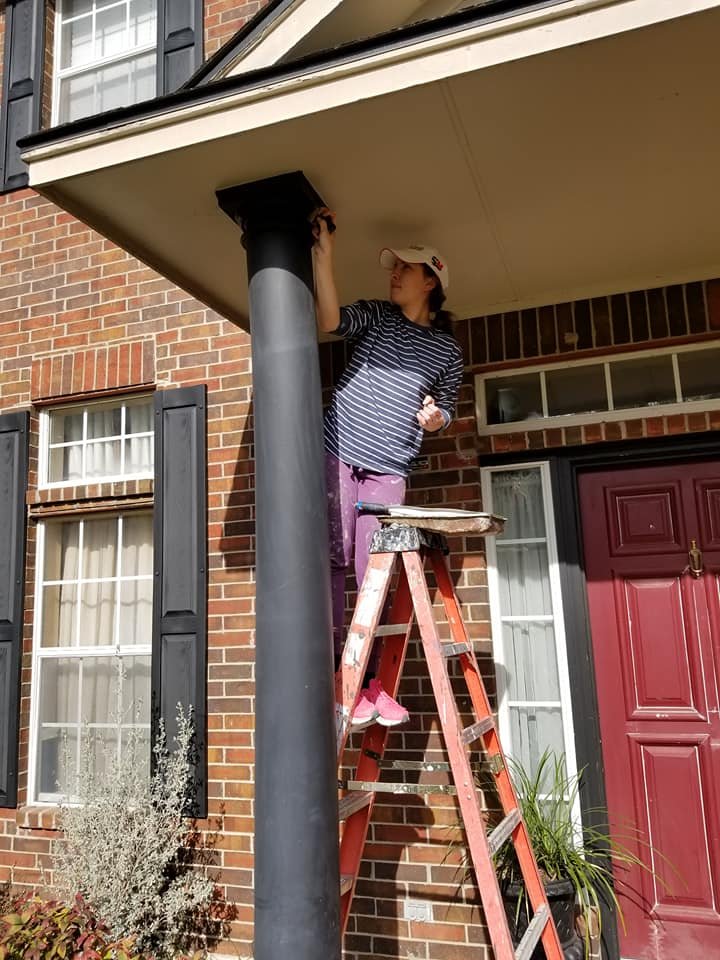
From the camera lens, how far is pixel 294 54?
2508 mm

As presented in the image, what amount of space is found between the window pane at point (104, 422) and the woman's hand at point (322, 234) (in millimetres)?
2259

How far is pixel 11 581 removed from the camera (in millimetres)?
4121

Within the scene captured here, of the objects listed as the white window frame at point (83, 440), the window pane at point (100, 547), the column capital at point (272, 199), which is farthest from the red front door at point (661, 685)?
the window pane at point (100, 547)

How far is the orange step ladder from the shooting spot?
7.28 feet

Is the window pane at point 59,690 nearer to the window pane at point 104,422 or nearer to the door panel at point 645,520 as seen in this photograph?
the window pane at point 104,422

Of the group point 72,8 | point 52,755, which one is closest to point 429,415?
point 52,755

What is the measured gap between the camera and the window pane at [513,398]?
3508 millimetres

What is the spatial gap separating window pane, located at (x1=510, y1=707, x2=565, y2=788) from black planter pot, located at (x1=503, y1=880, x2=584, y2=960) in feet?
1.88

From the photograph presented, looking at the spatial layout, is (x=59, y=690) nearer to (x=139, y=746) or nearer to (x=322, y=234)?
(x=139, y=746)

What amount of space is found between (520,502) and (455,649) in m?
1.18

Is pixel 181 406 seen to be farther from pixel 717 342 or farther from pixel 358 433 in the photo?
pixel 717 342

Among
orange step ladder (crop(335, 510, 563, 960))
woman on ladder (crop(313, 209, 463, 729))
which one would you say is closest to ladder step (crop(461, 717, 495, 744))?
orange step ladder (crop(335, 510, 563, 960))

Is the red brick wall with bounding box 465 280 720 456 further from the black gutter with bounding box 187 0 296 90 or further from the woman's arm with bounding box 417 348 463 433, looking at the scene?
the black gutter with bounding box 187 0 296 90

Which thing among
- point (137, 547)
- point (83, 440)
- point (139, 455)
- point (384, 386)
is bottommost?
point (137, 547)
